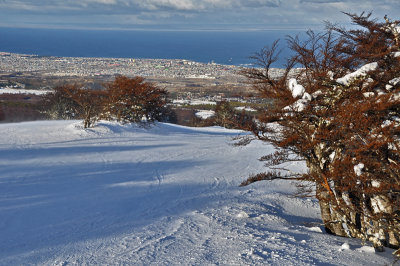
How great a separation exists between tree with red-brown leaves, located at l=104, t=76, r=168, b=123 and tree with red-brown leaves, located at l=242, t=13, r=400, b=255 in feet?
37.1

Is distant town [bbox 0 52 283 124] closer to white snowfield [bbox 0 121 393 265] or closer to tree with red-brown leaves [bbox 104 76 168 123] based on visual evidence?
tree with red-brown leaves [bbox 104 76 168 123]

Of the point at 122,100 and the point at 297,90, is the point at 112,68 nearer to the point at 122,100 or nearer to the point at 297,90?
the point at 122,100

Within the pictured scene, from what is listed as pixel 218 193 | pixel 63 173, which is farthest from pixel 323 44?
pixel 63 173

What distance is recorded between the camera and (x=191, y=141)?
1642 centimetres

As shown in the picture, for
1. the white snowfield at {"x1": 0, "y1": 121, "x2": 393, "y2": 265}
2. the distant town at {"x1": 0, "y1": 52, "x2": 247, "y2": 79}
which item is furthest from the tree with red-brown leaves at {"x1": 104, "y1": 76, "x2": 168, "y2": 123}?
the distant town at {"x1": 0, "y1": 52, "x2": 247, "y2": 79}

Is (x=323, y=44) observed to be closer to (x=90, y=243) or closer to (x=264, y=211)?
(x=264, y=211)

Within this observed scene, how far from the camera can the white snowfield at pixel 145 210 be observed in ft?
17.6

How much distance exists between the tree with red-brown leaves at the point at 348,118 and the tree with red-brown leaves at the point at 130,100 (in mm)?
11302

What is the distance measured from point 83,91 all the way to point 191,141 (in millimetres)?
5561

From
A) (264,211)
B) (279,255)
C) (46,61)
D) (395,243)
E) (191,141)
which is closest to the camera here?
(279,255)

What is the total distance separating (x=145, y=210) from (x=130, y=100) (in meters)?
11.1

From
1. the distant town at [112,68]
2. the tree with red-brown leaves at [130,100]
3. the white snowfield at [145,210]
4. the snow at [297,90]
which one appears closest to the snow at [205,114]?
the tree with red-brown leaves at [130,100]

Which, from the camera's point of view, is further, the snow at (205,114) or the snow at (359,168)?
the snow at (205,114)

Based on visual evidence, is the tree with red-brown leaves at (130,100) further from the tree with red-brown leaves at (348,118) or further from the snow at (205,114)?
the snow at (205,114)
